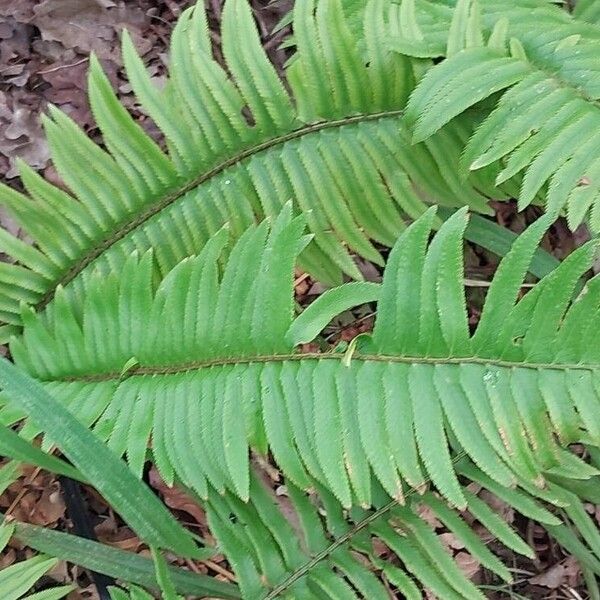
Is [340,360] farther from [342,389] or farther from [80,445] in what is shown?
[80,445]

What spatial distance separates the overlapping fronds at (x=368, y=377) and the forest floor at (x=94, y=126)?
465 millimetres

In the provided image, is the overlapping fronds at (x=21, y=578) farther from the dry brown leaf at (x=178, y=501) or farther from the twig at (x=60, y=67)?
the twig at (x=60, y=67)

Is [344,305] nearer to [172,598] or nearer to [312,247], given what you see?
[312,247]

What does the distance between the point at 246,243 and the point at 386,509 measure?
0.64 metres

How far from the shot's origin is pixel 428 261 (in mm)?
1366

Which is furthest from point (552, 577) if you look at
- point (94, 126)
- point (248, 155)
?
point (94, 126)

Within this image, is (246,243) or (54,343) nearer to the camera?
(246,243)

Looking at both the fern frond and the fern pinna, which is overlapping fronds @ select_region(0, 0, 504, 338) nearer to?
the fern pinna

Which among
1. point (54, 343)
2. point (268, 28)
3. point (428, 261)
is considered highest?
point (268, 28)

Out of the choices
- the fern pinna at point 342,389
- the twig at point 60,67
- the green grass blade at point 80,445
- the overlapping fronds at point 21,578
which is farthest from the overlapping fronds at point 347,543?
the twig at point 60,67

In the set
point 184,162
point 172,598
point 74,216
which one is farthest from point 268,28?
point 172,598

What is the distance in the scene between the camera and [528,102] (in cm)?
152

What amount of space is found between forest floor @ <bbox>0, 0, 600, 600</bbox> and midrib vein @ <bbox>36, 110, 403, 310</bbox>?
1.28 feet

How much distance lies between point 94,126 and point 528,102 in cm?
133
